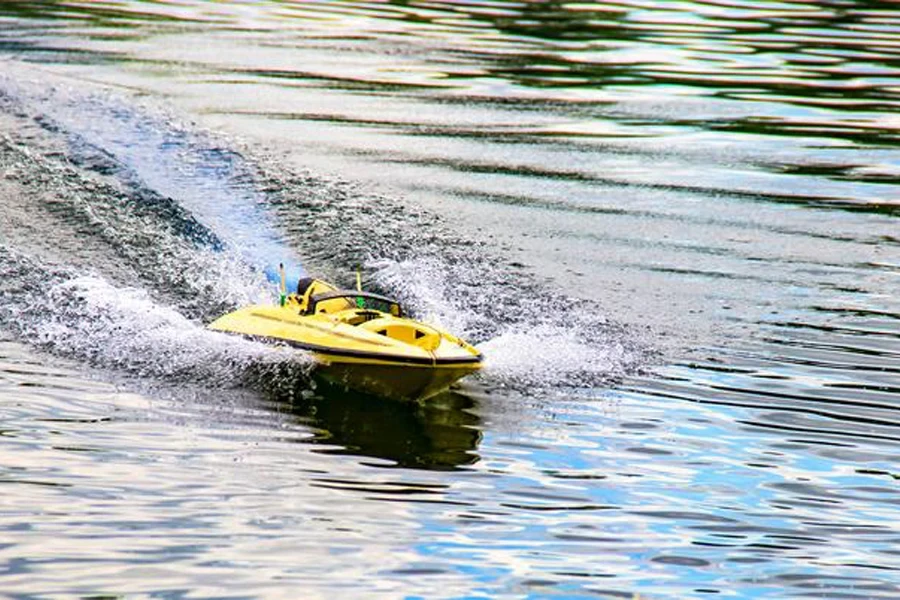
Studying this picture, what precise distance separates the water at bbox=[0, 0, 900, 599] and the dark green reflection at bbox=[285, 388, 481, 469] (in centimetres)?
5

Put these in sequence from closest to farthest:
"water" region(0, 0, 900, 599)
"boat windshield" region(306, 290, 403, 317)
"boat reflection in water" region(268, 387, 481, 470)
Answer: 1. "water" region(0, 0, 900, 599)
2. "boat reflection in water" region(268, 387, 481, 470)
3. "boat windshield" region(306, 290, 403, 317)

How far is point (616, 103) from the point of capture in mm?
34094

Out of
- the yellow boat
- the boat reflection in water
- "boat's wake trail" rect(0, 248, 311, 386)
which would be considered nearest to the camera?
the boat reflection in water

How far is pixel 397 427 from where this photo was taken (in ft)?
54.1

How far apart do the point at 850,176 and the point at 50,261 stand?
14.1 meters

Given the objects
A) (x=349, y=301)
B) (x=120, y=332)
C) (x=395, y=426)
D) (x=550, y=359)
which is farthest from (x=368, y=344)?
(x=120, y=332)

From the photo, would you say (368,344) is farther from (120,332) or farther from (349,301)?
(120,332)

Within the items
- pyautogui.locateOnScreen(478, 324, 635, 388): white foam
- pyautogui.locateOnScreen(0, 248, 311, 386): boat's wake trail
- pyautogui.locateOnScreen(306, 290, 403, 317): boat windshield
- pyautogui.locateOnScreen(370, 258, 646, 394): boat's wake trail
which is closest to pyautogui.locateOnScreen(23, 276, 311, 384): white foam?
pyautogui.locateOnScreen(0, 248, 311, 386): boat's wake trail

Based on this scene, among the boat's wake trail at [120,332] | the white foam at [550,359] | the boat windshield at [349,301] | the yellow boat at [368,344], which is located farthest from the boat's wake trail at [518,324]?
the boat's wake trail at [120,332]

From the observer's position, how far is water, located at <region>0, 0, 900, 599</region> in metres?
12.8

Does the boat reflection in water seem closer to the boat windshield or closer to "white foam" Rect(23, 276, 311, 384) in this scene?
"white foam" Rect(23, 276, 311, 384)

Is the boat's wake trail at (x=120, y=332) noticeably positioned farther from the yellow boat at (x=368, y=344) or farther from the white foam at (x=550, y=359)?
the white foam at (x=550, y=359)

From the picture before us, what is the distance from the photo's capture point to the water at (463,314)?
12773 millimetres

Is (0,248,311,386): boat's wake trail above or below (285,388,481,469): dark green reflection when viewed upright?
above
